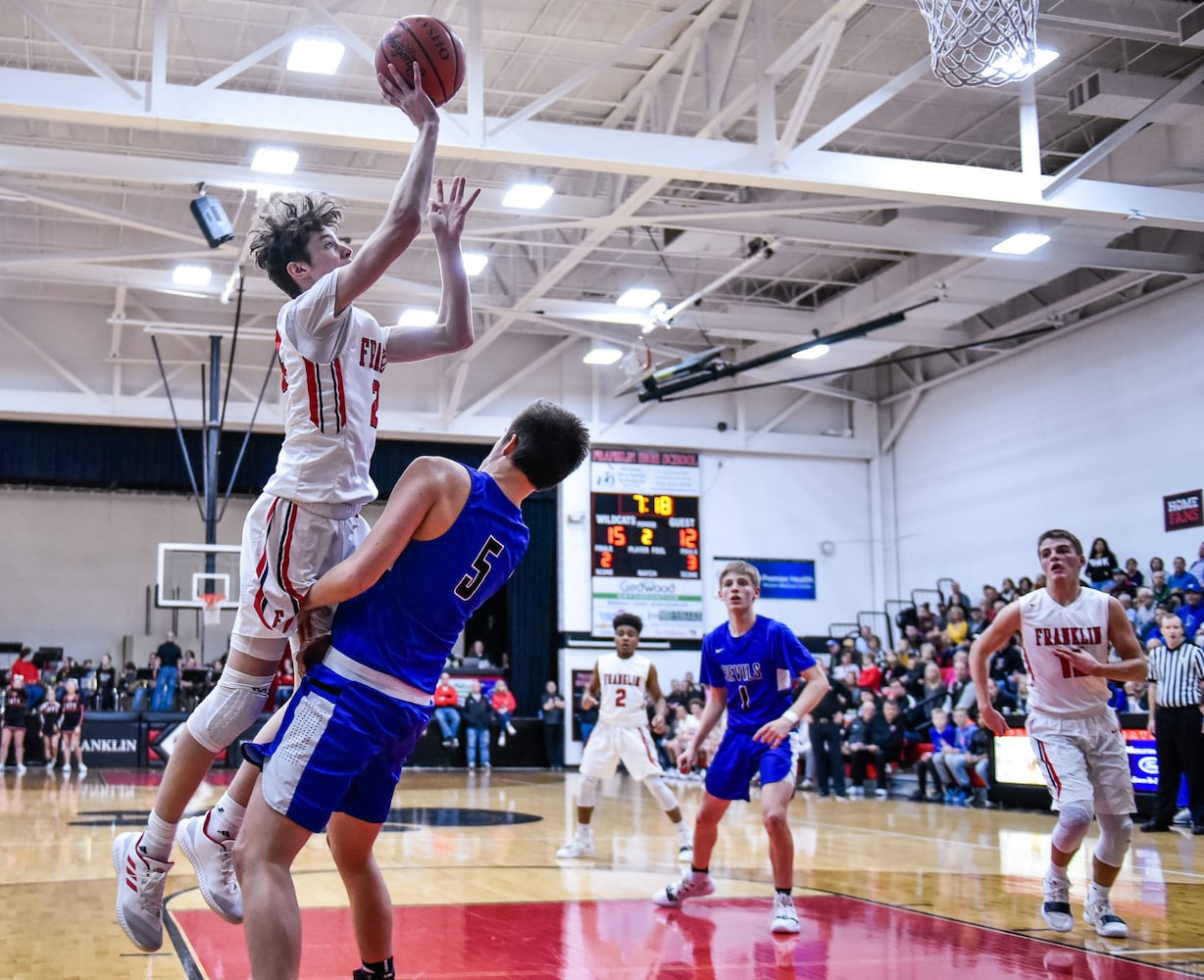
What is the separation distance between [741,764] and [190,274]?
45.4 feet

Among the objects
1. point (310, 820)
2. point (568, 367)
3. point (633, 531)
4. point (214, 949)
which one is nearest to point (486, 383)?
point (568, 367)

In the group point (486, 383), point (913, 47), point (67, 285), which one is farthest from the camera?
point (486, 383)

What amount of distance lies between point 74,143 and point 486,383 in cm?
1009

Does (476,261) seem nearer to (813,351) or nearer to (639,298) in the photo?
(639,298)

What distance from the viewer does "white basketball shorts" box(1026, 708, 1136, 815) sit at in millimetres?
5961

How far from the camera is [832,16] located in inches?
436

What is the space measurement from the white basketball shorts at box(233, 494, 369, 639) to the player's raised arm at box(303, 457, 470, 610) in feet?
0.70

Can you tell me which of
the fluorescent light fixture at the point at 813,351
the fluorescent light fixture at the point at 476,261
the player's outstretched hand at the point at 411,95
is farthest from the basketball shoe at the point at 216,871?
the fluorescent light fixture at the point at 813,351

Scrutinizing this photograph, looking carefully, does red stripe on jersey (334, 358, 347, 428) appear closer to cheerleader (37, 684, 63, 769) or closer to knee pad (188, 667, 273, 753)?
knee pad (188, 667, 273, 753)

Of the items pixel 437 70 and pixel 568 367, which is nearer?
pixel 437 70

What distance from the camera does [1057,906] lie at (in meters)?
5.91

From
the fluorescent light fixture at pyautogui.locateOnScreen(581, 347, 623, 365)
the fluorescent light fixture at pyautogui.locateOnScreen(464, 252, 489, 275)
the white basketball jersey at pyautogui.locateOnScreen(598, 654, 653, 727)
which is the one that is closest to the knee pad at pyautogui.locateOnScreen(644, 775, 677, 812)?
the white basketball jersey at pyautogui.locateOnScreen(598, 654, 653, 727)

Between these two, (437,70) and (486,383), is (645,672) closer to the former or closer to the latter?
(437,70)

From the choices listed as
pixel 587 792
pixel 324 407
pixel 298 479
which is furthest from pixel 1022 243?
pixel 298 479
